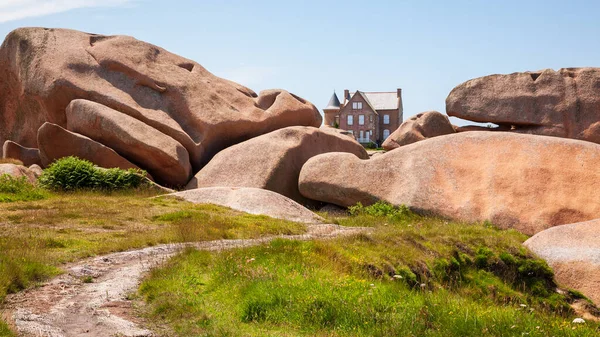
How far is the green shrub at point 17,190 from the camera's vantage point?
23.6 metres

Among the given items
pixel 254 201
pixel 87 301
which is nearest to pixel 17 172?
pixel 254 201

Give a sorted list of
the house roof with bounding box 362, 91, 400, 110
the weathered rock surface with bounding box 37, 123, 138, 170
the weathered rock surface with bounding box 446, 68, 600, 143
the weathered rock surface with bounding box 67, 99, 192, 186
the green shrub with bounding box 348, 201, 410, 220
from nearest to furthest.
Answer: the green shrub with bounding box 348, 201, 410, 220 < the weathered rock surface with bounding box 37, 123, 138, 170 < the weathered rock surface with bounding box 67, 99, 192, 186 < the weathered rock surface with bounding box 446, 68, 600, 143 < the house roof with bounding box 362, 91, 400, 110

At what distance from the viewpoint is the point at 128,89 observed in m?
33.1

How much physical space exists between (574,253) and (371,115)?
72.0 metres

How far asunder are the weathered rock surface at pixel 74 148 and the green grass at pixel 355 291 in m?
16.1

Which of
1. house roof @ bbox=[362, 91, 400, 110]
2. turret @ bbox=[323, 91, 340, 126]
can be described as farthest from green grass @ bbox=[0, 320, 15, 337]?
turret @ bbox=[323, 91, 340, 126]

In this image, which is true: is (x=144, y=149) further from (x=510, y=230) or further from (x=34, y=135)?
(x=510, y=230)

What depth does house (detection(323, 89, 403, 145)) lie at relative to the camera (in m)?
88.8

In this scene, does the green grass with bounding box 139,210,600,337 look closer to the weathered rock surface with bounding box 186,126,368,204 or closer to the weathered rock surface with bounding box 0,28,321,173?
the weathered rock surface with bounding box 186,126,368,204

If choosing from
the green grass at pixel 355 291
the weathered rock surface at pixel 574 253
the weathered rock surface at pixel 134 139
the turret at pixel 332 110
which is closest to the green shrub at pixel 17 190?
the weathered rock surface at pixel 134 139

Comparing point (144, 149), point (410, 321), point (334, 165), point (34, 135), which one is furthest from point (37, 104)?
point (410, 321)

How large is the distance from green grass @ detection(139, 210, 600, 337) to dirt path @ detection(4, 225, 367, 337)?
1.60 feet

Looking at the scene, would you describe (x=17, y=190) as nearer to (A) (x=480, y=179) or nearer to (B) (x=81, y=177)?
(B) (x=81, y=177)

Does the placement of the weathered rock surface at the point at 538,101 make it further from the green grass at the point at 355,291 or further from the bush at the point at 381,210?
the green grass at the point at 355,291
